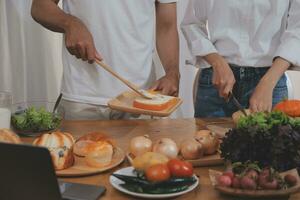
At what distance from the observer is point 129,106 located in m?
1.62

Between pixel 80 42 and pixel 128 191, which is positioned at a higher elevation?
pixel 80 42

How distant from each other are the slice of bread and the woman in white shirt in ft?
0.62

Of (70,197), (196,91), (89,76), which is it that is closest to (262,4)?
(196,91)

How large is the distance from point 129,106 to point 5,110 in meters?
0.40

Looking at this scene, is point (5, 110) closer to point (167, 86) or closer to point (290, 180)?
point (167, 86)

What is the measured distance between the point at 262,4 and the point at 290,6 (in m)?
0.11

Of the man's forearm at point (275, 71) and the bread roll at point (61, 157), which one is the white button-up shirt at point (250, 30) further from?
the bread roll at point (61, 157)

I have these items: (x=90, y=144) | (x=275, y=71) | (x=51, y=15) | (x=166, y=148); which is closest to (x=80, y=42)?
(x=51, y=15)

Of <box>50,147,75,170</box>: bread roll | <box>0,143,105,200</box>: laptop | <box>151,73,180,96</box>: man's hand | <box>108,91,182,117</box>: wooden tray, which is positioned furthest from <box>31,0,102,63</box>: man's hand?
<box>0,143,105,200</box>: laptop

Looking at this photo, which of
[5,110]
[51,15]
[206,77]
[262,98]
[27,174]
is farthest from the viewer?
[206,77]

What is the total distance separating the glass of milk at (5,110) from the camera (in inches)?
57.5

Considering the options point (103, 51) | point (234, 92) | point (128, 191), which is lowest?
point (128, 191)

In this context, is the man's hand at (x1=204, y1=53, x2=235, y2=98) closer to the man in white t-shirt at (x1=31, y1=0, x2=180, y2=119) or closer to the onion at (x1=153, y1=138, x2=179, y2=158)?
the man in white t-shirt at (x1=31, y1=0, x2=180, y2=119)

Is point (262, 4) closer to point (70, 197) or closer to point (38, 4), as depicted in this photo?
point (38, 4)
